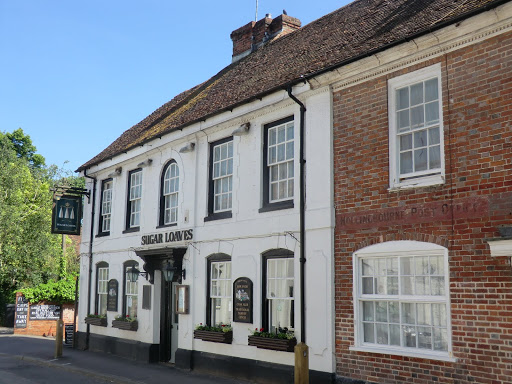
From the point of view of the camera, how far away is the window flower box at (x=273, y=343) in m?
10.8

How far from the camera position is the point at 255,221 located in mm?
12289

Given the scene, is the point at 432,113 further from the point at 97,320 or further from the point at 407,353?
the point at 97,320

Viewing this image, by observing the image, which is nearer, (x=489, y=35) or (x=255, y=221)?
(x=489, y=35)

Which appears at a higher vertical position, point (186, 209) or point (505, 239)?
point (186, 209)

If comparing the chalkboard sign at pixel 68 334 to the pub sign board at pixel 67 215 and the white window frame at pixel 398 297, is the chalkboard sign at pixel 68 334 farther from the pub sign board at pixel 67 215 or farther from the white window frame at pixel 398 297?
Answer: the white window frame at pixel 398 297

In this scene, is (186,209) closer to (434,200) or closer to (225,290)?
(225,290)

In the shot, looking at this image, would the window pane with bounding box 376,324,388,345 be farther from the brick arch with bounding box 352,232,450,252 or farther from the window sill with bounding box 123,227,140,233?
the window sill with bounding box 123,227,140,233

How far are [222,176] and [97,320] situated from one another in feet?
24.8

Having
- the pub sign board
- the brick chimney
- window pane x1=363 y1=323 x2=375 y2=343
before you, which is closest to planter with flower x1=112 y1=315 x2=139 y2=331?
the pub sign board

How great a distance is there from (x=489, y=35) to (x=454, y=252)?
326 cm

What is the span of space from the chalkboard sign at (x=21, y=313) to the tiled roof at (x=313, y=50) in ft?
30.2

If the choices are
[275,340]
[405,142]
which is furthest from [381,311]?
[405,142]

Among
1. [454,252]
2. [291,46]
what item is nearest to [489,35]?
[454,252]

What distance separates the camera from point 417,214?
9.00 m
